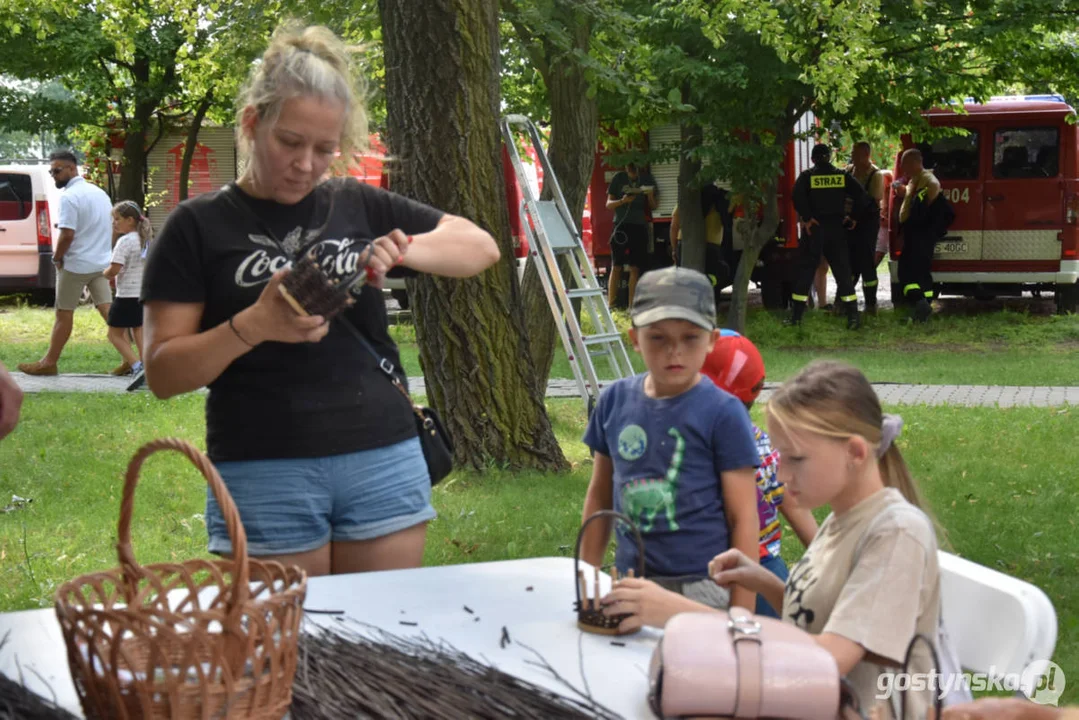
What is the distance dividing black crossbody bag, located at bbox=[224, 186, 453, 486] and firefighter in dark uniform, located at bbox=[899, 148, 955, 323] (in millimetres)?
12652

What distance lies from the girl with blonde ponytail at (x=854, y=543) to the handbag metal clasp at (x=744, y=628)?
0.30 m

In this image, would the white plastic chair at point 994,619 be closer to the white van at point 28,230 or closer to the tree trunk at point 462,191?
the tree trunk at point 462,191

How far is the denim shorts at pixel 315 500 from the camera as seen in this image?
2688mm

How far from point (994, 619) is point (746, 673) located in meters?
0.86

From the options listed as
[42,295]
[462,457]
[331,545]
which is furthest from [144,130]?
[331,545]

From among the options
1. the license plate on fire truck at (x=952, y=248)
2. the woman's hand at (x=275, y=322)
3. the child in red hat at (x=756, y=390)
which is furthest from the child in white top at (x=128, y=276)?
the license plate on fire truck at (x=952, y=248)

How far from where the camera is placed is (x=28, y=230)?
18328 mm

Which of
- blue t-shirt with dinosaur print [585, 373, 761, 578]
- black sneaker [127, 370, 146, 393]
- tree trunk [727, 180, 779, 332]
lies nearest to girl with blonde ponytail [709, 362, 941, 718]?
blue t-shirt with dinosaur print [585, 373, 761, 578]

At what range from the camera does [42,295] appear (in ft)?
65.0

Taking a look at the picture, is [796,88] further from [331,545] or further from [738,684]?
[738,684]

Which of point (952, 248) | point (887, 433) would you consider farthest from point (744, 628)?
point (952, 248)

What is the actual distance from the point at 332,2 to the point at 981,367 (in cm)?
627

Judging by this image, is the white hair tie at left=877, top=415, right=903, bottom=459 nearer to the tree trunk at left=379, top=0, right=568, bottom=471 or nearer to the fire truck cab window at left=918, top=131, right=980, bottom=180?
the tree trunk at left=379, top=0, right=568, bottom=471

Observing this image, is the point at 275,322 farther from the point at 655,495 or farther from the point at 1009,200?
the point at 1009,200
